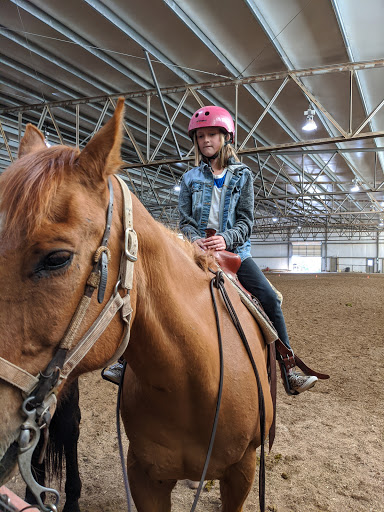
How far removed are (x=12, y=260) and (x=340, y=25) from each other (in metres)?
6.61

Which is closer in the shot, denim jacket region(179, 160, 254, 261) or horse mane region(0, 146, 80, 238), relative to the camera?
horse mane region(0, 146, 80, 238)

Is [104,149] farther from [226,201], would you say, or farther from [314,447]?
[314,447]

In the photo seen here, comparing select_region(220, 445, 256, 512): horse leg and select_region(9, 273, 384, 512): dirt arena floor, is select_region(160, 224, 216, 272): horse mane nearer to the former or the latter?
select_region(220, 445, 256, 512): horse leg

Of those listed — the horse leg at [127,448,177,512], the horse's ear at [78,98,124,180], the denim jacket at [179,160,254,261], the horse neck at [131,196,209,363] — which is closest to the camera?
the horse's ear at [78,98,124,180]

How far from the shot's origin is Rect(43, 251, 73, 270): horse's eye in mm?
951

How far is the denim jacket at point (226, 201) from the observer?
235 cm

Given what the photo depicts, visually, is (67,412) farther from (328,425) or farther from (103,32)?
(103,32)

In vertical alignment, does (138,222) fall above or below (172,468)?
above

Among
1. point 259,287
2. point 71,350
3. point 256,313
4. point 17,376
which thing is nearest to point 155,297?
point 71,350

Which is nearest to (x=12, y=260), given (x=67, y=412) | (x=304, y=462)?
(x=67, y=412)

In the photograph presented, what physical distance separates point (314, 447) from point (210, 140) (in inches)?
120

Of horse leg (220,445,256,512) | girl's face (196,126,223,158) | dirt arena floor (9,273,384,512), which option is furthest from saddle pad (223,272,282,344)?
dirt arena floor (9,273,384,512)

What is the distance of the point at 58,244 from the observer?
95 cm

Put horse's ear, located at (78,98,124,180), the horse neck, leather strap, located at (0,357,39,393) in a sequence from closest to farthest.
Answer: leather strap, located at (0,357,39,393) < horse's ear, located at (78,98,124,180) < the horse neck
